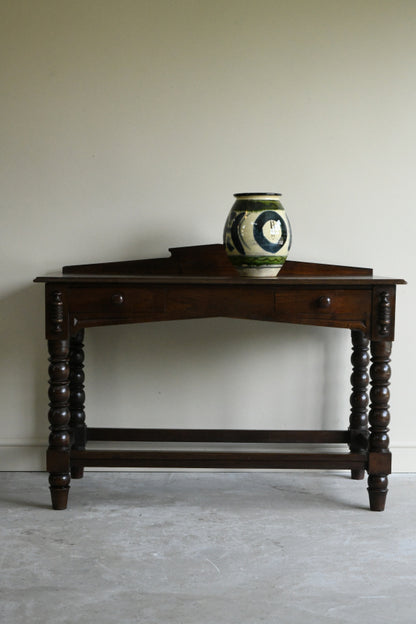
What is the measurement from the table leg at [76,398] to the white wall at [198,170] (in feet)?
0.45

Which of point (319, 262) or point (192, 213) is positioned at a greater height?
point (192, 213)

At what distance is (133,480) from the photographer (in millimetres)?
2898

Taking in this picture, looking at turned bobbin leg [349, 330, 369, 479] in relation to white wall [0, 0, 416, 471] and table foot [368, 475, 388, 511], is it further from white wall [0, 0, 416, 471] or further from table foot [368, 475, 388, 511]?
table foot [368, 475, 388, 511]

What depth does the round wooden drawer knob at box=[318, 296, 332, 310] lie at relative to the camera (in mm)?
2465

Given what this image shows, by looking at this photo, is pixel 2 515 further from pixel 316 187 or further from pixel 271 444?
pixel 316 187

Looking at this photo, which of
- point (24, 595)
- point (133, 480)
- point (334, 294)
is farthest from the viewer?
point (133, 480)

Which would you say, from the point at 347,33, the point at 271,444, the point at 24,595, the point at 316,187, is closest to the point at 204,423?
the point at 271,444

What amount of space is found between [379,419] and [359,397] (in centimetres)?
37

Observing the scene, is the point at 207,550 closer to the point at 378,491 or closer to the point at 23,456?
the point at 378,491

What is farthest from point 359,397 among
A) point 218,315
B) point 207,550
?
point 207,550

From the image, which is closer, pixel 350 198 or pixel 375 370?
pixel 375 370

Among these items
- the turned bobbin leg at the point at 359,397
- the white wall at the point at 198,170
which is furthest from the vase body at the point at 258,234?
the turned bobbin leg at the point at 359,397

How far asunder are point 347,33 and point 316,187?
61 cm

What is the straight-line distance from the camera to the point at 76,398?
9.43ft
